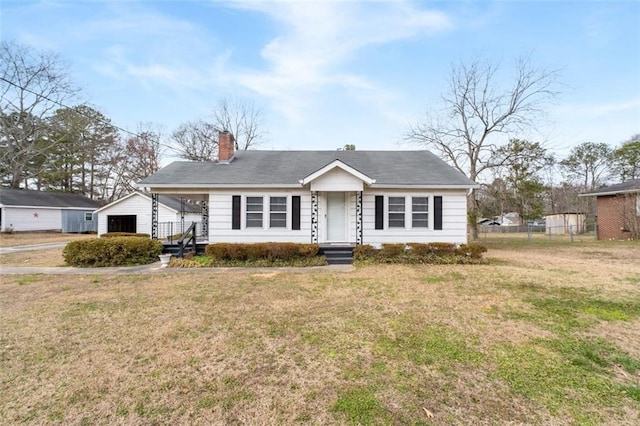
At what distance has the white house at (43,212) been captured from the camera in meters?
25.5

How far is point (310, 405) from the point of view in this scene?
2.78 meters

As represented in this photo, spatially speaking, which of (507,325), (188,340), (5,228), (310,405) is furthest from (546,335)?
(5,228)

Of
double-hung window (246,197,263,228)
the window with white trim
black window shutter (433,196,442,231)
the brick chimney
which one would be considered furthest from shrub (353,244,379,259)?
the brick chimney

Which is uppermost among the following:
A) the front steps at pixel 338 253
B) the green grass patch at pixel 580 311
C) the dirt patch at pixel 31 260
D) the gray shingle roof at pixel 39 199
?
the gray shingle roof at pixel 39 199

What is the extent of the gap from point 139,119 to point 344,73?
1149 inches

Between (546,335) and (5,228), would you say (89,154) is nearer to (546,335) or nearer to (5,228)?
(5,228)

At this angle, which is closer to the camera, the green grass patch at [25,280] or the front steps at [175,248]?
the green grass patch at [25,280]

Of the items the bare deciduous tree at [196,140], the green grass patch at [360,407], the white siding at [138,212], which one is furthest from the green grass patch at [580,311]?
the bare deciduous tree at [196,140]

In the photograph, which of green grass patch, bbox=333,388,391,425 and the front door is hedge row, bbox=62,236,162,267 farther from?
the front door

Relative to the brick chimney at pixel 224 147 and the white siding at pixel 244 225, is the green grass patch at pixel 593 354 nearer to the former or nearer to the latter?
the white siding at pixel 244 225

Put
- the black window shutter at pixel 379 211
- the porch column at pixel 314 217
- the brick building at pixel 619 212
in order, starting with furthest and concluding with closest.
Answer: the brick building at pixel 619 212 < the black window shutter at pixel 379 211 < the porch column at pixel 314 217

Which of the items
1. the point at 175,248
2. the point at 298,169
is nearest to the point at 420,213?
the point at 298,169

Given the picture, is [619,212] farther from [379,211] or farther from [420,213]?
[379,211]

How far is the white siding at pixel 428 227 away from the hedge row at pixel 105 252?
844 centimetres
